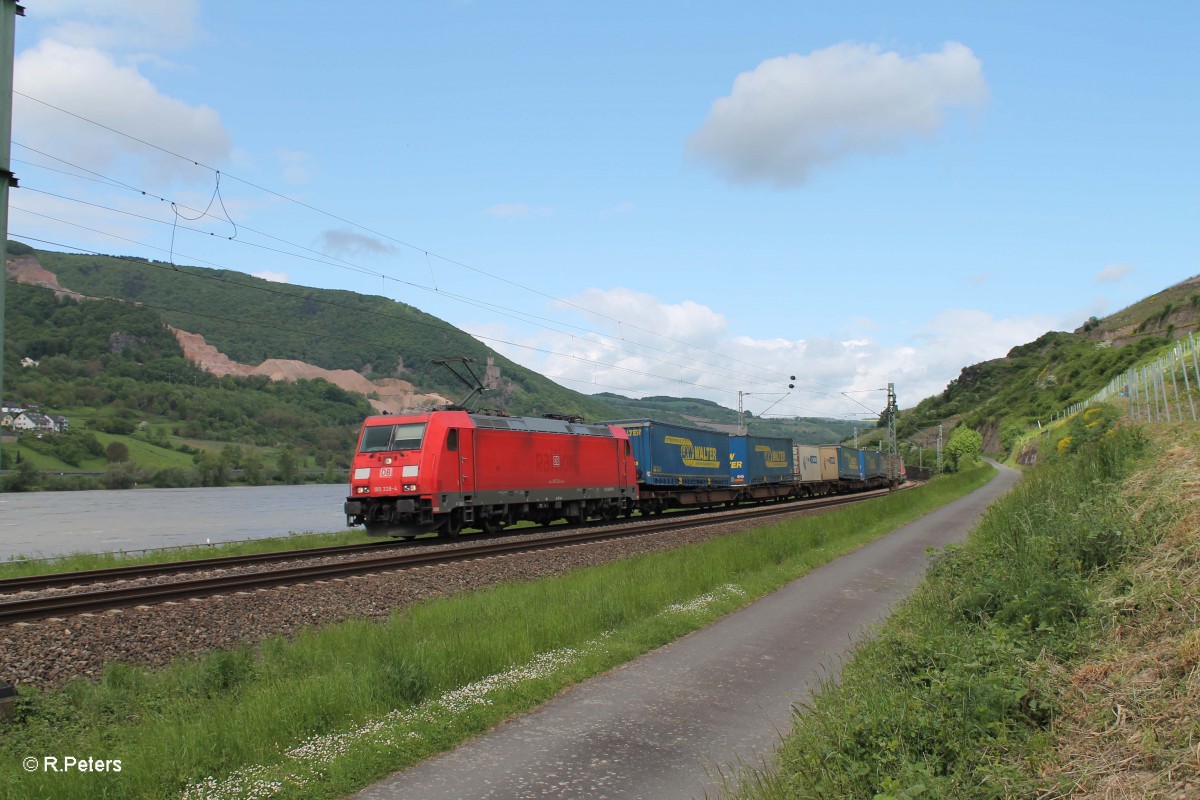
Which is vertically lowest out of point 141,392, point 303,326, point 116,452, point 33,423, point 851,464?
point 851,464

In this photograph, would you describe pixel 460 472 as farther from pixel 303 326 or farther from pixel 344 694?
pixel 303 326

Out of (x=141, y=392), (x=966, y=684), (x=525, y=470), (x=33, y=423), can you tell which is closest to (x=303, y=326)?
(x=141, y=392)

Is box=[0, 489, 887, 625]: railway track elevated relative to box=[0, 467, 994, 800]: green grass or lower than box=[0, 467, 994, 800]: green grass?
elevated

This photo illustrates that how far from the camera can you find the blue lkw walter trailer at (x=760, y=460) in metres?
41.2

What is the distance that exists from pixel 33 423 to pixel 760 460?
60851 mm

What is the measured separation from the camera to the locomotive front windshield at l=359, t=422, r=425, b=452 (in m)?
21.8

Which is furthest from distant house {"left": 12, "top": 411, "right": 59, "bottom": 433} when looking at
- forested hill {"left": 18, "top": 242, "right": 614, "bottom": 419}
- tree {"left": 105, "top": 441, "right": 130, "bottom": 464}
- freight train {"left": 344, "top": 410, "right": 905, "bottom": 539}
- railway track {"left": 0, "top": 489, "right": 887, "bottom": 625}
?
railway track {"left": 0, "top": 489, "right": 887, "bottom": 625}

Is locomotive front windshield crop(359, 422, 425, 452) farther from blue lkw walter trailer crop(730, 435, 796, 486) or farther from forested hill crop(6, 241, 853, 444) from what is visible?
forested hill crop(6, 241, 853, 444)

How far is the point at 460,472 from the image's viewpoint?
22188 millimetres

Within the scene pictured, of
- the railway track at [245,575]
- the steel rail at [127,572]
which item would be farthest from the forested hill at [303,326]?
the steel rail at [127,572]

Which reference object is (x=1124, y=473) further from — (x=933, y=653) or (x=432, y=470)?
(x=432, y=470)

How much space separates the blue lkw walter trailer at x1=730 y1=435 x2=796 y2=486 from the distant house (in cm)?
5817

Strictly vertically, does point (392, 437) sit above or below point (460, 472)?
above

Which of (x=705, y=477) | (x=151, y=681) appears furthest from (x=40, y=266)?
(x=151, y=681)
